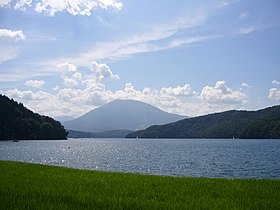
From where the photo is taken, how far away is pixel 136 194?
46.5 feet

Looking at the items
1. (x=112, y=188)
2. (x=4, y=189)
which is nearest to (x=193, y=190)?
(x=112, y=188)

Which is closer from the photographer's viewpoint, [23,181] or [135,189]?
[135,189]

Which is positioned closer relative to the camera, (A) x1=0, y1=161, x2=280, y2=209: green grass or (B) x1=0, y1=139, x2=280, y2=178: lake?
(A) x1=0, y1=161, x2=280, y2=209: green grass

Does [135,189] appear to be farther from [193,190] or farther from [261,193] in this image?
[261,193]

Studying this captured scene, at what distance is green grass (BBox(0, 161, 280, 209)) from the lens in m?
11.8

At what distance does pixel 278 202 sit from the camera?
12.5 m

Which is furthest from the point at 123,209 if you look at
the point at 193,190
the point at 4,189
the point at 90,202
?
the point at 4,189

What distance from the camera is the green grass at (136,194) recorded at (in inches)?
463

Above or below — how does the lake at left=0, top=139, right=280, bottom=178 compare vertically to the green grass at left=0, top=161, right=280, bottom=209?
below

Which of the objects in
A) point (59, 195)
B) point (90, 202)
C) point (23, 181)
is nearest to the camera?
point (90, 202)

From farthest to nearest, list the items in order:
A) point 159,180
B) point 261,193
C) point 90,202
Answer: point 159,180
point 261,193
point 90,202

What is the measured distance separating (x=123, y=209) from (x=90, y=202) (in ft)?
5.17

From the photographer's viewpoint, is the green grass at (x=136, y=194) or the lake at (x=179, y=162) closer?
the green grass at (x=136, y=194)

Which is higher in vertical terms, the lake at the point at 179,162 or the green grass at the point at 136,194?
the green grass at the point at 136,194
